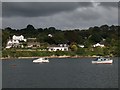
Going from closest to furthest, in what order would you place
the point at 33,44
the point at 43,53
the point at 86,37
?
the point at 43,53, the point at 33,44, the point at 86,37

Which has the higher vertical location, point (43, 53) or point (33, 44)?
point (33, 44)

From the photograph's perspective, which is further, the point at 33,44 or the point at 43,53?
the point at 33,44

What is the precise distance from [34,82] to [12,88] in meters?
4.24

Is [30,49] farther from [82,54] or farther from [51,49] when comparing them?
[82,54]

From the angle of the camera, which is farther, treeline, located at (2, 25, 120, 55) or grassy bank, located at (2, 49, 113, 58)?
treeline, located at (2, 25, 120, 55)

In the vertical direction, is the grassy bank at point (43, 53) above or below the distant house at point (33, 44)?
below

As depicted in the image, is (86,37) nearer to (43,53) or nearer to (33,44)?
(33,44)

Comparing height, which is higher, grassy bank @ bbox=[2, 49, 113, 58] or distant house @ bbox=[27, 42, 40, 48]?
distant house @ bbox=[27, 42, 40, 48]

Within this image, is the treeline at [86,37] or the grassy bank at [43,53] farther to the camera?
the treeline at [86,37]

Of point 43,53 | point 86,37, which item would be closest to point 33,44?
point 43,53

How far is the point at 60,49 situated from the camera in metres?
92.5

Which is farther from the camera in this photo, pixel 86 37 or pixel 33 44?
pixel 86 37

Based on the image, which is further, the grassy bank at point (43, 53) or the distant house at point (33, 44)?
the distant house at point (33, 44)

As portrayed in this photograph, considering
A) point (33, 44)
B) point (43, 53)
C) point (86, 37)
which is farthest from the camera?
point (86, 37)
